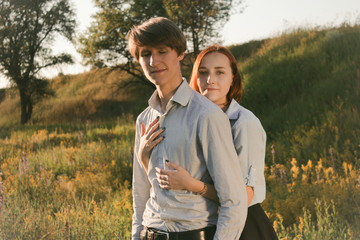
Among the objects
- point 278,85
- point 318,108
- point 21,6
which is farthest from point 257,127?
point 21,6

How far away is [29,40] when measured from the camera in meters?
22.1

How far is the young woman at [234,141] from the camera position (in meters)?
1.98

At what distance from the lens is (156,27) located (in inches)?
82.9

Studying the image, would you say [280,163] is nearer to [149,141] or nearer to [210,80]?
[210,80]

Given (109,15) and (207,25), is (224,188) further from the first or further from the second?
(109,15)

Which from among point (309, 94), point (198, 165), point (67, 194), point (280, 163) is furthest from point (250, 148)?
point (309, 94)

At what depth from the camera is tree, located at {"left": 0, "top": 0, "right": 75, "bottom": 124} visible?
70.2 ft

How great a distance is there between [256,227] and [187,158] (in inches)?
31.0

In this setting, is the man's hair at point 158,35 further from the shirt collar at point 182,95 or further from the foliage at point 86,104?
the foliage at point 86,104

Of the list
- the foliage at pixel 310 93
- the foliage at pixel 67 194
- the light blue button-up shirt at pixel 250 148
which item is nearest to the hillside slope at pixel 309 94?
the foliage at pixel 310 93

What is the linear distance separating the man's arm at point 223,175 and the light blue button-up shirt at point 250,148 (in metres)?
0.31

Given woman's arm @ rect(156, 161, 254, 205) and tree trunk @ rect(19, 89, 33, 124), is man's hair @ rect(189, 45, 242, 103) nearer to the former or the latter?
woman's arm @ rect(156, 161, 254, 205)

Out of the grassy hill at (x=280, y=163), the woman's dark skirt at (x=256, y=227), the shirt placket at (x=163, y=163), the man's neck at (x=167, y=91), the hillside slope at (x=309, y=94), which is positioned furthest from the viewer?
the hillside slope at (x=309, y=94)

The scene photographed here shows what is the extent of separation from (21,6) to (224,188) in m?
23.3
